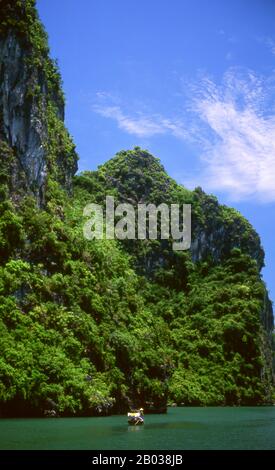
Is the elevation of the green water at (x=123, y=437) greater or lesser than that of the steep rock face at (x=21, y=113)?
lesser

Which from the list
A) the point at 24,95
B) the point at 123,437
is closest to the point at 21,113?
the point at 24,95

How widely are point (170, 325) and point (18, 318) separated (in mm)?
48197

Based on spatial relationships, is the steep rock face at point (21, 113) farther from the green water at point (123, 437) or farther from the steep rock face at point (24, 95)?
the green water at point (123, 437)

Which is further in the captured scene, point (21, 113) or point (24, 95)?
point (24, 95)

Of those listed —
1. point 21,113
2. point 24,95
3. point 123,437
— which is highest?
point 24,95

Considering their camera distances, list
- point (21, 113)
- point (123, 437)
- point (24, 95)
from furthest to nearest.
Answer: point (24, 95) < point (21, 113) < point (123, 437)

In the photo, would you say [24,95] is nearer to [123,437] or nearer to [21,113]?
[21,113]

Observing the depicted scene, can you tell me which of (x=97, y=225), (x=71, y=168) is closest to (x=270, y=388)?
(x=97, y=225)

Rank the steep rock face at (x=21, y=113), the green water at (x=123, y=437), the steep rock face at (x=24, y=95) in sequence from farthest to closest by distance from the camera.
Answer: the steep rock face at (x=24, y=95) → the steep rock face at (x=21, y=113) → the green water at (x=123, y=437)

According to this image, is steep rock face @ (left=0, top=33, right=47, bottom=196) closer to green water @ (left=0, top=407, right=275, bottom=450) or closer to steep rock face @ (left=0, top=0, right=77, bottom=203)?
steep rock face @ (left=0, top=0, right=77, bottom=203)

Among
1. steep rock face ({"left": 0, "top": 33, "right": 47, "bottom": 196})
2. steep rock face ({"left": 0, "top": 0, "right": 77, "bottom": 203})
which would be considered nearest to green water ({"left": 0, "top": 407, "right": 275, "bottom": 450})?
steep rock face ({"left": 0, "top": 0, "right": 77, "bottom": 203})

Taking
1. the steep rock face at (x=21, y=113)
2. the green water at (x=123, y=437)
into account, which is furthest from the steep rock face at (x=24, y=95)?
the green water at (x=123, y=437)

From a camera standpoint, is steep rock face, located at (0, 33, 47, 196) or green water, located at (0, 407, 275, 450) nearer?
green water, located at (0, 407, 275, 450)
